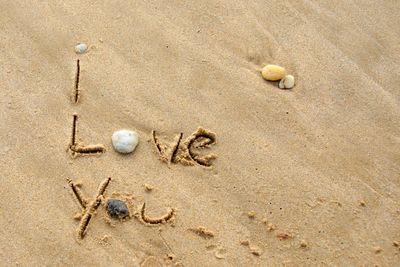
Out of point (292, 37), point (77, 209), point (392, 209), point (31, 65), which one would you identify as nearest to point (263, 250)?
point (392, 209)

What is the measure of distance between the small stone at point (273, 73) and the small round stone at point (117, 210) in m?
1.03

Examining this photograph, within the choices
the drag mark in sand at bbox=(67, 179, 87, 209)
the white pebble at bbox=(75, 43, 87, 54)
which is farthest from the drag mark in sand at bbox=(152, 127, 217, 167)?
the white pebble at bbox=(75, 43, 87, 54)

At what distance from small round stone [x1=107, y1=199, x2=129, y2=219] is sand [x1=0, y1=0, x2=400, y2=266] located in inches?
1.4

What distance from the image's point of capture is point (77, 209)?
258 cm

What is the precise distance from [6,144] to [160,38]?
1.01 m

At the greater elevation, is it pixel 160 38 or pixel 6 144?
pixel 160 38

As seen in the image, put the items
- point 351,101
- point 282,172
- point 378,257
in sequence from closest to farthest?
point 378,257, point 282,172, point 351,101

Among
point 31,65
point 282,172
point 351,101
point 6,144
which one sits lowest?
point 6,144

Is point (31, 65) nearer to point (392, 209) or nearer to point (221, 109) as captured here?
point (221, 109)

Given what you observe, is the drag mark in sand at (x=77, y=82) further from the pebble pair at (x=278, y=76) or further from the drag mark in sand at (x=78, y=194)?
the pebble pair at (x=278, y=76)

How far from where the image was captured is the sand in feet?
8.33

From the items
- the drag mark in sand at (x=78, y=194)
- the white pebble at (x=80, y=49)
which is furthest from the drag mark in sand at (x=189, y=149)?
the white pebble at (x=80, y=49)

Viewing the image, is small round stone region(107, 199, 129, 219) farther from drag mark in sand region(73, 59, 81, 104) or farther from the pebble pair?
the pebble pair

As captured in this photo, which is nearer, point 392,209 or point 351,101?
point 392,209
